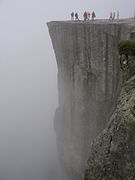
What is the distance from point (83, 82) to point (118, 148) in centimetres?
1409

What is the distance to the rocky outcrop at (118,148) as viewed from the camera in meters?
13.1

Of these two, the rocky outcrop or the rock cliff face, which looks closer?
the rocky outcrop

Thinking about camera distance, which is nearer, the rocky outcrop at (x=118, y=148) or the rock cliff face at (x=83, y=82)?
the rocky outcrop at (x=118, y=148)

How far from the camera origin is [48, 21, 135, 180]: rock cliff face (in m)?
24.1

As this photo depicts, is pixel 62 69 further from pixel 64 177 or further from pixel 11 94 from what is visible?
pixel 11 94

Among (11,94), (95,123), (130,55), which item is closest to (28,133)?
(11,94)

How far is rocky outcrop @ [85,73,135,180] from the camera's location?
1305 cm

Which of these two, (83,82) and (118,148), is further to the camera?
(83,82)

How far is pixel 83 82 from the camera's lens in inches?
1077

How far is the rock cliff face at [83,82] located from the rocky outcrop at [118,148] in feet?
26.5

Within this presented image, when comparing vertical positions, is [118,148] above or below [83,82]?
above

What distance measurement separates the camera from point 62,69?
3073cm

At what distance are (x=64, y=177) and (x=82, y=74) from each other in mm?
11063

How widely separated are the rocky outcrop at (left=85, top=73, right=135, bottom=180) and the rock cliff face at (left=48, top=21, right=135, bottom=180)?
808 cm
